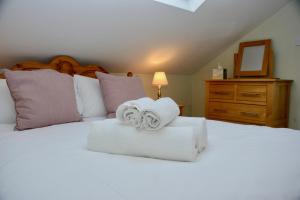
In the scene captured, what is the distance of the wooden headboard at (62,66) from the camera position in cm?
200

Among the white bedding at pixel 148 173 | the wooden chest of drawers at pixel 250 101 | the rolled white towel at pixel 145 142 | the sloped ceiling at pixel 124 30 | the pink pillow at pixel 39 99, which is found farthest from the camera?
the wooden chest of drawers at pixel 250 101

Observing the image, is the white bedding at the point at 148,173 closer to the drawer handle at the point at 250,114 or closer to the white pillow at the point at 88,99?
the white pillow at the point at 88,99

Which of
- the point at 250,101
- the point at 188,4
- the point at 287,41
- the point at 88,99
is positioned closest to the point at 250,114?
the point at 250,101

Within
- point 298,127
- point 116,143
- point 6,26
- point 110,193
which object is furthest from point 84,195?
point 298,127

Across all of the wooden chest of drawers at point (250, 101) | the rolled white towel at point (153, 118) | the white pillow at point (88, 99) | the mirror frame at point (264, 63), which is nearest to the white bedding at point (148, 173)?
the rolled white towel at point (153, 118)

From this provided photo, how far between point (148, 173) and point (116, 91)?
1272mm

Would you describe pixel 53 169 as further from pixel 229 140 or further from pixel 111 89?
pixel 111 89

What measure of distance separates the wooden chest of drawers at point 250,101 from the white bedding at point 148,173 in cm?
160

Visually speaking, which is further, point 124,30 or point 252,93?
point 252,93

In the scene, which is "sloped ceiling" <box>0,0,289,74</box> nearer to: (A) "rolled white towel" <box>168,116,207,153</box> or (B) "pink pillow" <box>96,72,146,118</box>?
(B) "pink pillow" <box>96,72,146,118</box>

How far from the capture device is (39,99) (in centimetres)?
148

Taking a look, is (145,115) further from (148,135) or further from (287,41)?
(287,41)

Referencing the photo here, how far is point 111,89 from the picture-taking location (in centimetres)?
192

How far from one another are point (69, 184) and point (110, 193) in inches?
5.6
